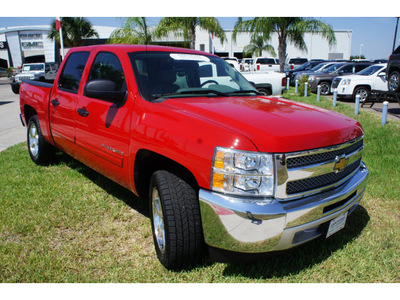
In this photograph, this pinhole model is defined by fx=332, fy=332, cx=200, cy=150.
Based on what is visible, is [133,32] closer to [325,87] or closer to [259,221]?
[325,87]

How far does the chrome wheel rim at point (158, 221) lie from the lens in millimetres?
2729

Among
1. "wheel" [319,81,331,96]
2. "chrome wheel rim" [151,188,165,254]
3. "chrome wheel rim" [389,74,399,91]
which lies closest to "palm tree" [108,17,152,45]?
"wheel" [319,81,331,96]

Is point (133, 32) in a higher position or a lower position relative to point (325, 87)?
higher

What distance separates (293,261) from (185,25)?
62.6 ft

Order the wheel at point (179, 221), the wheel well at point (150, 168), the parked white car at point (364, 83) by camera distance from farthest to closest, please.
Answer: the parked white car at point (364, 83) < the wheel well at point (150, 168) < the wheel at point (179, 221)

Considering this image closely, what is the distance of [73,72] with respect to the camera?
4219mm

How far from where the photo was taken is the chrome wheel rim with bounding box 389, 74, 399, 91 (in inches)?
404

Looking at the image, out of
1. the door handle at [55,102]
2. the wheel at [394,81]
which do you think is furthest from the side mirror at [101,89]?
the wheel at [394,81]

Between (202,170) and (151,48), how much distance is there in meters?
1.88

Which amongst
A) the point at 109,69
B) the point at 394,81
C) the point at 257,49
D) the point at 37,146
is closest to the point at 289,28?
the point at 394,81

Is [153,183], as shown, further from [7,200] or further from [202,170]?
[7,200]

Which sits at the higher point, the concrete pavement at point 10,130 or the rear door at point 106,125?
the rear door at point 106,125

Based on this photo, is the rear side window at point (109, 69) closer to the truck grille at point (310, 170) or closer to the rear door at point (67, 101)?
the rear door at point (67, 101)

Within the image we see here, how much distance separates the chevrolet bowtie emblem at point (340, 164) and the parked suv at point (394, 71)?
9228 millimetres
